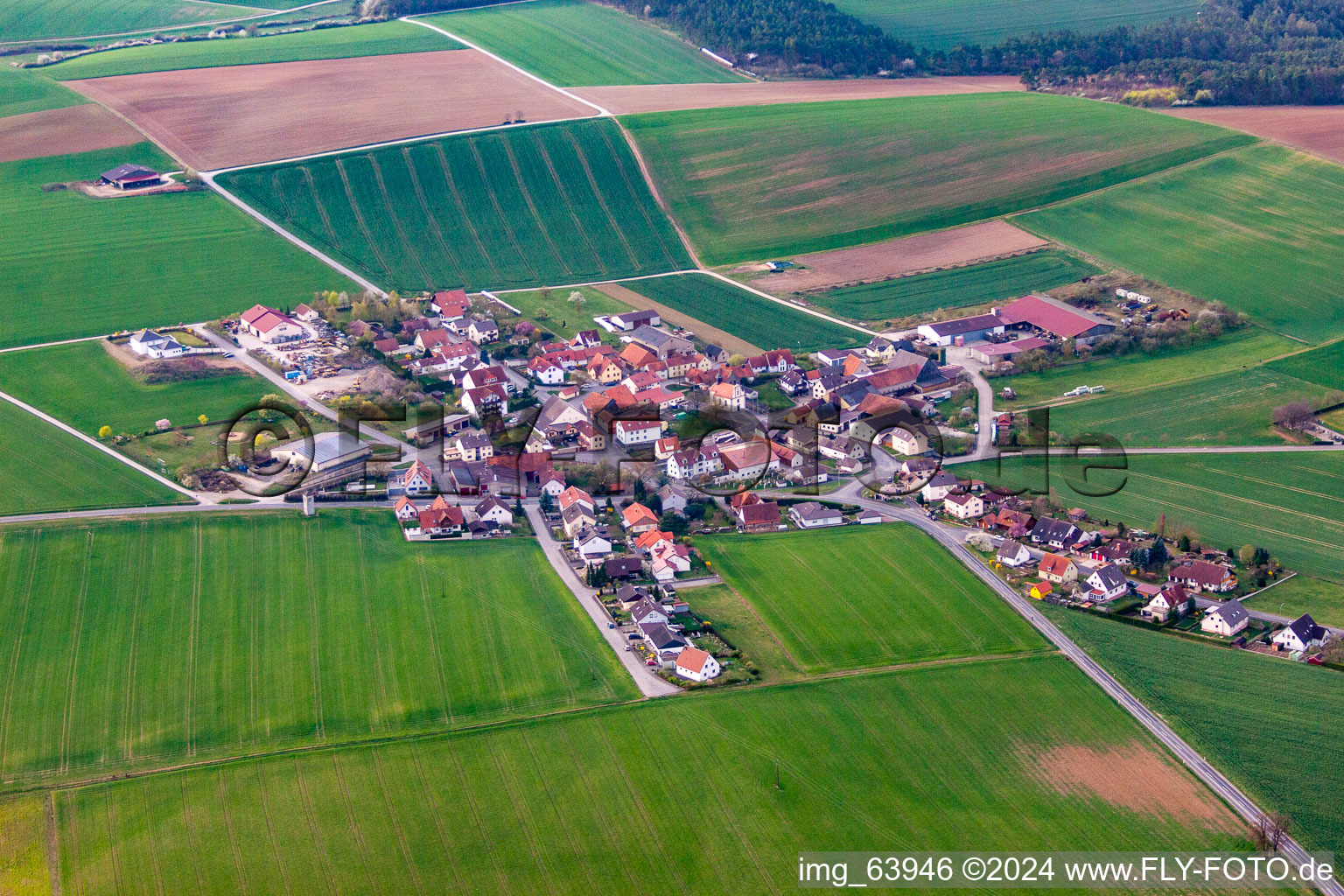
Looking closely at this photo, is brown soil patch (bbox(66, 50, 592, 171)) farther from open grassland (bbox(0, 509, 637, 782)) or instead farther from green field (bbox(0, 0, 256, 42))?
open grassland (bbox(0, 509, 637, 782))

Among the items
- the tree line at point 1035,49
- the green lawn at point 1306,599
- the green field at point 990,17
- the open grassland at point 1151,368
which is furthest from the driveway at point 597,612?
the green field at point 990,17

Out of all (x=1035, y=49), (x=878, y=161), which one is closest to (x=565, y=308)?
(x=878, y=161)

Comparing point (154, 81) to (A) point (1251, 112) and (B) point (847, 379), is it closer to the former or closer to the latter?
(B) point (847, 379)

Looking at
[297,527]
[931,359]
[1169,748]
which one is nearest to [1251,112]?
[931,359]

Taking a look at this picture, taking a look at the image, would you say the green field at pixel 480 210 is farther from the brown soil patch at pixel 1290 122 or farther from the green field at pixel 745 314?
the brown soil patch at pixel 1290 122

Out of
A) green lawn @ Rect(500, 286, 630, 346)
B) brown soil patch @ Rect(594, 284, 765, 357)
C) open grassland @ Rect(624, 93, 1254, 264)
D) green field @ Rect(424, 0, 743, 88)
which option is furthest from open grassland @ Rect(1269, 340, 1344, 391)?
green field @ Rect(424, 0, 743, 88)

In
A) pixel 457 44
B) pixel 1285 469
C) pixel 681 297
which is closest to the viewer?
pixel 1285 469
